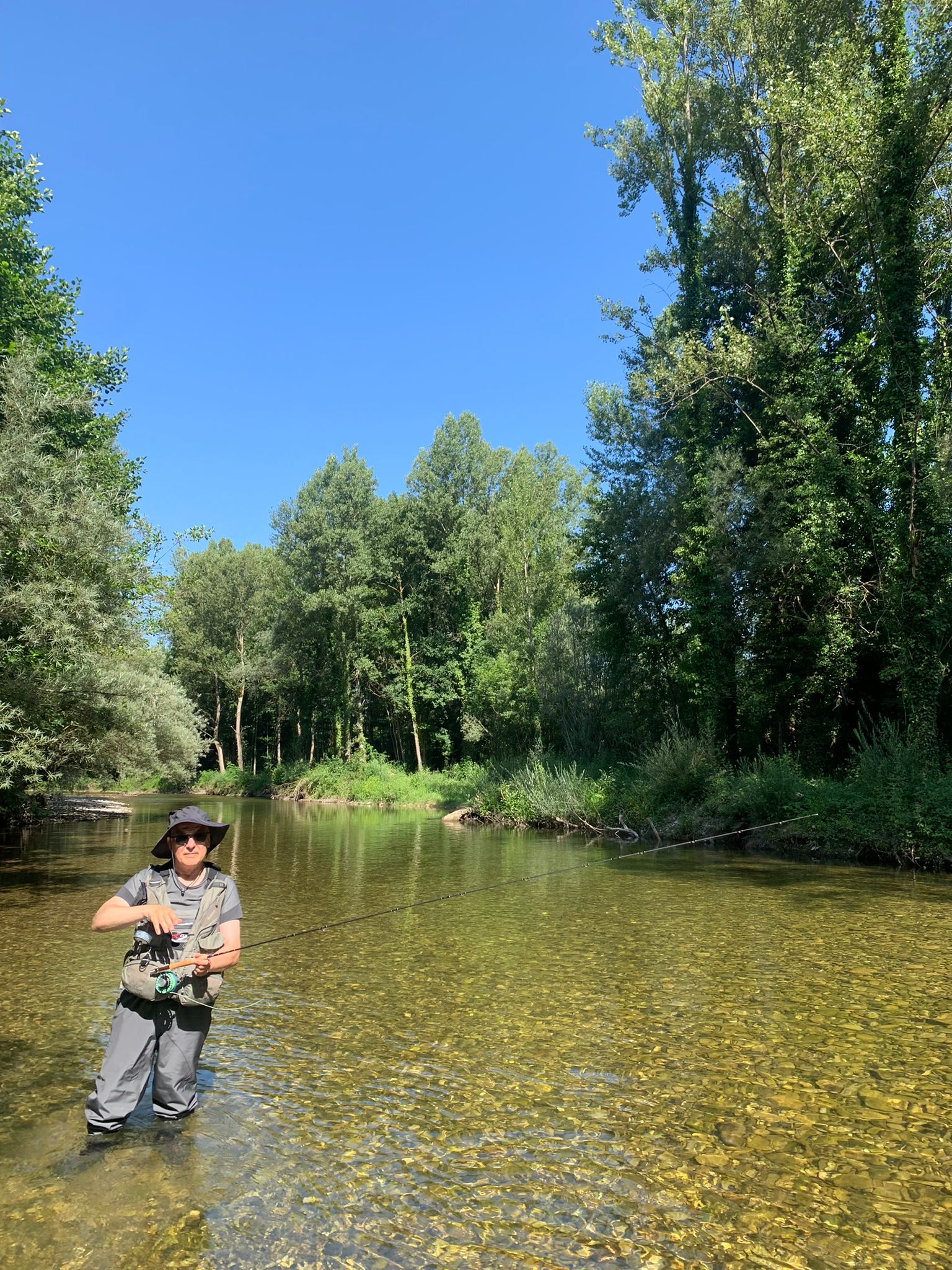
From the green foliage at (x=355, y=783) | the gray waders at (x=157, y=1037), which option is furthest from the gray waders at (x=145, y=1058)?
the green foliage at (x=355, y=783)

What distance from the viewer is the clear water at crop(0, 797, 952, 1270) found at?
12.0 ft

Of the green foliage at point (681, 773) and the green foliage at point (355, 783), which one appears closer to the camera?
the green foliage at point (681, 773)

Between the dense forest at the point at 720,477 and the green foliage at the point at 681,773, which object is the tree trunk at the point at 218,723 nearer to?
the dense forest at the point at 720,477

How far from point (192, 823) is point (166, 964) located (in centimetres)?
74

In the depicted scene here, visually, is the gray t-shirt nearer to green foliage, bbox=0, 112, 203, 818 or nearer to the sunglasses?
the sunglasses

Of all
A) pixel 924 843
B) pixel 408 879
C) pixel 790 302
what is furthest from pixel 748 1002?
pixel 790 302

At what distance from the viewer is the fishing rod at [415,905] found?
426 cm

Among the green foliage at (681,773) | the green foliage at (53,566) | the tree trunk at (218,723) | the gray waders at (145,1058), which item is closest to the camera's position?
the gray waders at (145,1058)

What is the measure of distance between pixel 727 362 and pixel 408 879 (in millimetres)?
16675

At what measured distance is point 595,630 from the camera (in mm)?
30453

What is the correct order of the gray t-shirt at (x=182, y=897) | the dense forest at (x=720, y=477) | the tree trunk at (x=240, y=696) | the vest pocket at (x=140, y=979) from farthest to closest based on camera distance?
the tree trunk at (x=240, y=696) → the dense forest at (x=720, y=477) → the gray t-shirt at (x=182, y=897) → the vest pocket at (x=140, y=979)

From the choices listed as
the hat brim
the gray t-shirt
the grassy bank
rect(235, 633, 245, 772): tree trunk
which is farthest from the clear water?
rect(235, 633, 245, 772): tree trunk

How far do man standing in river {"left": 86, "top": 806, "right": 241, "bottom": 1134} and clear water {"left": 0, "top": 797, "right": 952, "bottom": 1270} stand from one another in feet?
0.88

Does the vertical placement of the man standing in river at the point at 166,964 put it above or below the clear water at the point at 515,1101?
above
